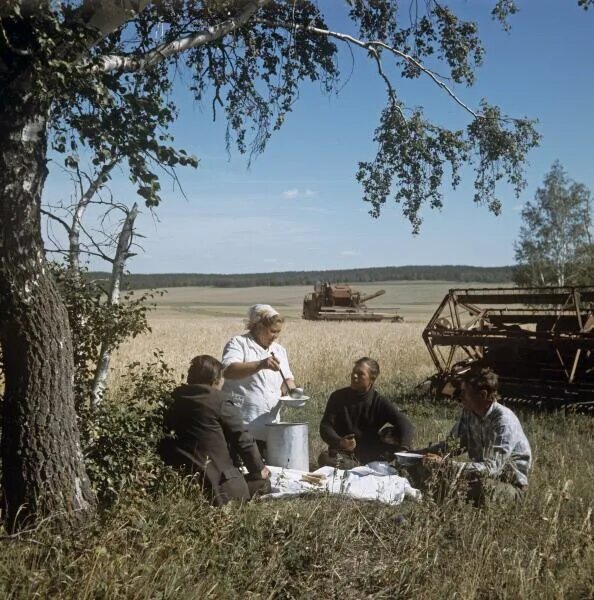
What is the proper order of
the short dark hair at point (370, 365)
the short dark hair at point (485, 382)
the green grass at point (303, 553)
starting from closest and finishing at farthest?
the green grass at point (303, 553)
the short dark hair at point (485, 382)
the short dark hair at point (370, 365)

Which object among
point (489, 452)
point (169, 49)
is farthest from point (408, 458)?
point (169, 49)

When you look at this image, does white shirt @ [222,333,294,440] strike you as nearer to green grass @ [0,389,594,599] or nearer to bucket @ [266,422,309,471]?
bucket @ [266,422,309,471]

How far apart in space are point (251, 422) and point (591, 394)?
6.03 meters

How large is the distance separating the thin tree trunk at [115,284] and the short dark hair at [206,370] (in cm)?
66

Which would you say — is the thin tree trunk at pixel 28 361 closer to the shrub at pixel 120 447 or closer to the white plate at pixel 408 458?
the shrub at pixel 120 447

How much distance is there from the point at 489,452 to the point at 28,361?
3082mm

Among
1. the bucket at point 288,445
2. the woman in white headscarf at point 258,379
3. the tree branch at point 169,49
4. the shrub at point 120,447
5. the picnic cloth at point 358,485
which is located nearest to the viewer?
the shrub at point 120,447

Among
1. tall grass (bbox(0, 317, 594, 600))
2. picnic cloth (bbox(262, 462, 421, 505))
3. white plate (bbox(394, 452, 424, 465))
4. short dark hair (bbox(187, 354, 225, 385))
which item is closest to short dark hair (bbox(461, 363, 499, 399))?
white plate (bbox(394, 452, 424, 465))

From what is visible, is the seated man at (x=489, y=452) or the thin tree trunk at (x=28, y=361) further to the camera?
the seated man at (x=489, y=452)

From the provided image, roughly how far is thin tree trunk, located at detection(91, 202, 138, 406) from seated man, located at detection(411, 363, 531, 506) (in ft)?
7.86

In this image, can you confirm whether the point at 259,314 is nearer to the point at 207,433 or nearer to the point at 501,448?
the point at 207,433

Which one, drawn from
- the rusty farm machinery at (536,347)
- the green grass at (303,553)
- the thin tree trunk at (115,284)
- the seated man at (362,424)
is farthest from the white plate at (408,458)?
the rusty farm machinery at (536,347)

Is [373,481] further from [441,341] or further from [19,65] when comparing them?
[441,341]

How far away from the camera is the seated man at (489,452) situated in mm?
5168
